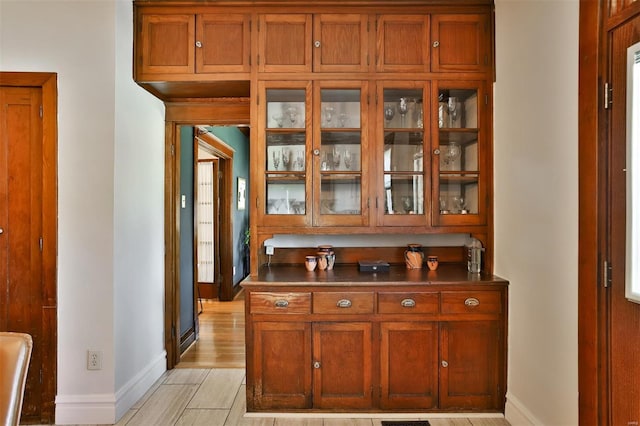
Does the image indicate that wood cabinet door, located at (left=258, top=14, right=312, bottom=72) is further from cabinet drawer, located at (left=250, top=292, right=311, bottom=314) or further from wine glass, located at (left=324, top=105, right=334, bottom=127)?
cabinet drawer, located at (left=250, top=292, right=311, bottom=314)

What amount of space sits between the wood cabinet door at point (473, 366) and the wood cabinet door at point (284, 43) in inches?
80.8

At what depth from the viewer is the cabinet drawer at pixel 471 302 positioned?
2.52 metres

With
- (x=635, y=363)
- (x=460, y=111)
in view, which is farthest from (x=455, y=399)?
(x=460, y=111)

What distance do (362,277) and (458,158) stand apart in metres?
1.09

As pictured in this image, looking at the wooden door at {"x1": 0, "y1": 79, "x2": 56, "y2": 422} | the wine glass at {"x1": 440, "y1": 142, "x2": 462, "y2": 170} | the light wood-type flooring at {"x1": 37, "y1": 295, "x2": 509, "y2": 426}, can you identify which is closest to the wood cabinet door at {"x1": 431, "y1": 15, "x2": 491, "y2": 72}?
the wine glass at {"x1": 440, "y1": 142, "x2": 462, "y2": 170}

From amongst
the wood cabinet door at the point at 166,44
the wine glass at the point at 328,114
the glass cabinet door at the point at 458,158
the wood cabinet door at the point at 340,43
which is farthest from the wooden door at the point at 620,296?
the wood cabinet door at the point at 166,44

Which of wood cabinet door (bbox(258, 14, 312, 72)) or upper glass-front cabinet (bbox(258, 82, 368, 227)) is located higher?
wood cabinet door (bbox(258, 14, 312, 72))

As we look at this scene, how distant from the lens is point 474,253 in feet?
9.19

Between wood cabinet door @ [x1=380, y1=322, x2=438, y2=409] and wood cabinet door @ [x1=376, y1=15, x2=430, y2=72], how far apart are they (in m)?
1.76

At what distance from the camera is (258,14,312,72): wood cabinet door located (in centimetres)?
276

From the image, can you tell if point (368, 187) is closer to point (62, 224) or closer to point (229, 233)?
point (62, 224)

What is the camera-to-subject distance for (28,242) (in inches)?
97.5

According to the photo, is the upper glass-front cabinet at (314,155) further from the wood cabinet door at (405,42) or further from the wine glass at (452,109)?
the wine glass at (452,109)

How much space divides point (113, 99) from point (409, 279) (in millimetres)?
2224
